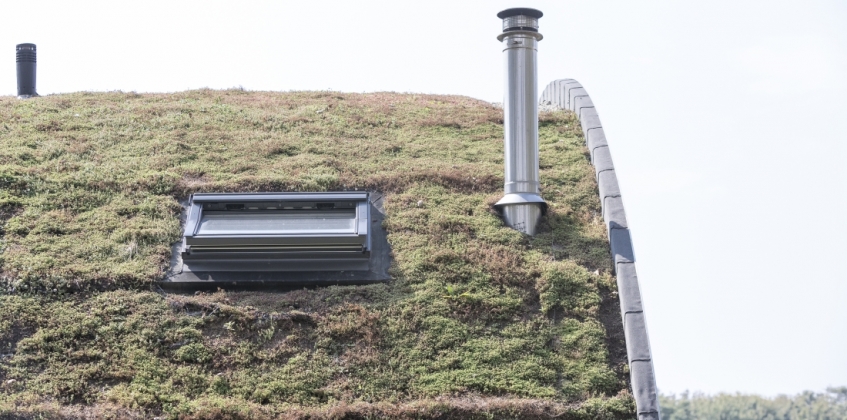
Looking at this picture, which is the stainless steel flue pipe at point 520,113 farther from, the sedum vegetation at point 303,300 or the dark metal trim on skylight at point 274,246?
the dark metal trim on skylight at point 274,246

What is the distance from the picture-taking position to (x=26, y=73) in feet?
47.5

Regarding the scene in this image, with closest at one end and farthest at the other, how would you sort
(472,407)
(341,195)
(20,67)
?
(472,407), (341,195), (20,67)

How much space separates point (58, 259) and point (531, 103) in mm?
4755

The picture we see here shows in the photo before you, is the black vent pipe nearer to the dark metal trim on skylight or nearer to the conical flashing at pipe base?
the dark metal trim on skylight

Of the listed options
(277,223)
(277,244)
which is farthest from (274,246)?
(277,223)

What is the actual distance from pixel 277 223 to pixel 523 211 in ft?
7.81

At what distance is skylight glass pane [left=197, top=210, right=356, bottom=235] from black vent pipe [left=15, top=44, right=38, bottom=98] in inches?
296

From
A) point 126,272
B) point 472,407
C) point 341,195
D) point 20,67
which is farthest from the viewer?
point 20,67

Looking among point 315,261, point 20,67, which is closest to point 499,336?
point 315,261

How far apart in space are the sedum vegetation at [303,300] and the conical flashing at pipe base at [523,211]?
5.4 inches

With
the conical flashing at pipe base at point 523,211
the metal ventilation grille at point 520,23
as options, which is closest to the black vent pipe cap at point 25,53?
the metal ventilation grille at point 520,23

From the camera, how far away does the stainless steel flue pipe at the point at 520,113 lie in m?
8.92

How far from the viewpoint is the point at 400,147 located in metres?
10.7

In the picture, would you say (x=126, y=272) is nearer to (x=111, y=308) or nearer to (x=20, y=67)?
(x=111, y=308)
